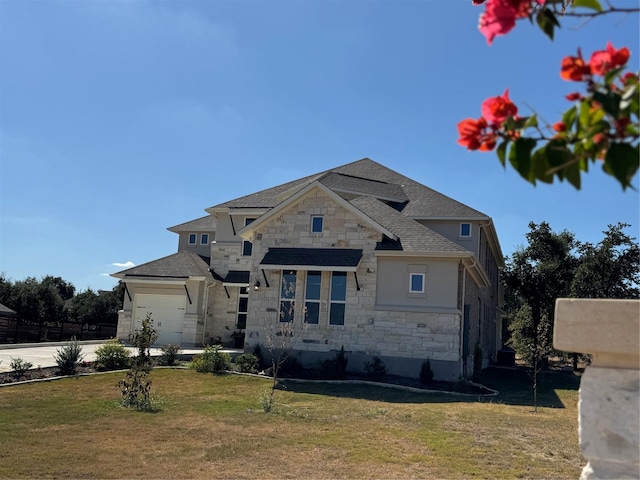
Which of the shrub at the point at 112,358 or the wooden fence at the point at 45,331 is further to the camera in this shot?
the wooden fence at the point at 45,331

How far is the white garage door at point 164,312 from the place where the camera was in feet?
89.1

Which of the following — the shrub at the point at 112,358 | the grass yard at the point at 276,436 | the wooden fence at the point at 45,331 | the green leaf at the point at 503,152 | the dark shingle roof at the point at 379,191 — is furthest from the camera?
the wooden fence at the point at 45,331

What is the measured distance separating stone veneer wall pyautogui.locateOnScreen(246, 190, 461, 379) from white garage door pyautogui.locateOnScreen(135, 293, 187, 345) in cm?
735

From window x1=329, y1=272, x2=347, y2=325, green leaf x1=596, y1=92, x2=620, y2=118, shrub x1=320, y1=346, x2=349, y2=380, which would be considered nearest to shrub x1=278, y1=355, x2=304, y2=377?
shrub x1=320, y1=346, x2=349, y2=380

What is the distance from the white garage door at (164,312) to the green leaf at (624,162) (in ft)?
87.2

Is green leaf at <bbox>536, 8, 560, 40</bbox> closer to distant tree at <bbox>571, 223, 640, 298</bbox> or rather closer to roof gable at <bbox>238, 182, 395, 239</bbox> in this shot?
roof gable at <bbox>238, 182, 395, 239</bbox>

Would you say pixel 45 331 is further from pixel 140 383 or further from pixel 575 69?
pixel 575 69

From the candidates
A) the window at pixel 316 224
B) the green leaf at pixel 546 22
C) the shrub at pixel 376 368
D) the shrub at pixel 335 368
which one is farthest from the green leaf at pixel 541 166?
the window at pixel 316 224

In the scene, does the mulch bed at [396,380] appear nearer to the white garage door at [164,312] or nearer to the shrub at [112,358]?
the shrub at [112,358]

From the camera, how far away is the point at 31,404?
12.1 meters

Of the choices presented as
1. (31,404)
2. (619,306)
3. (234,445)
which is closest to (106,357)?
(31,404)

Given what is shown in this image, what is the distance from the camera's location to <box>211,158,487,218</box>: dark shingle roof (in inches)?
1024

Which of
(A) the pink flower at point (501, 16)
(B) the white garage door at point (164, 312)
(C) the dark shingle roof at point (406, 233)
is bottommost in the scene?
(B) the white garage door at point (164, 312)

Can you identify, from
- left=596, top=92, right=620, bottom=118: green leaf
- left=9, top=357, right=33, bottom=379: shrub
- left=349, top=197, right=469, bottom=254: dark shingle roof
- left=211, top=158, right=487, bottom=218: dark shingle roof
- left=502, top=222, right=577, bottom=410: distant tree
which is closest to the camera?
left=596, top=92, right=620, bottom=118: green leaf
